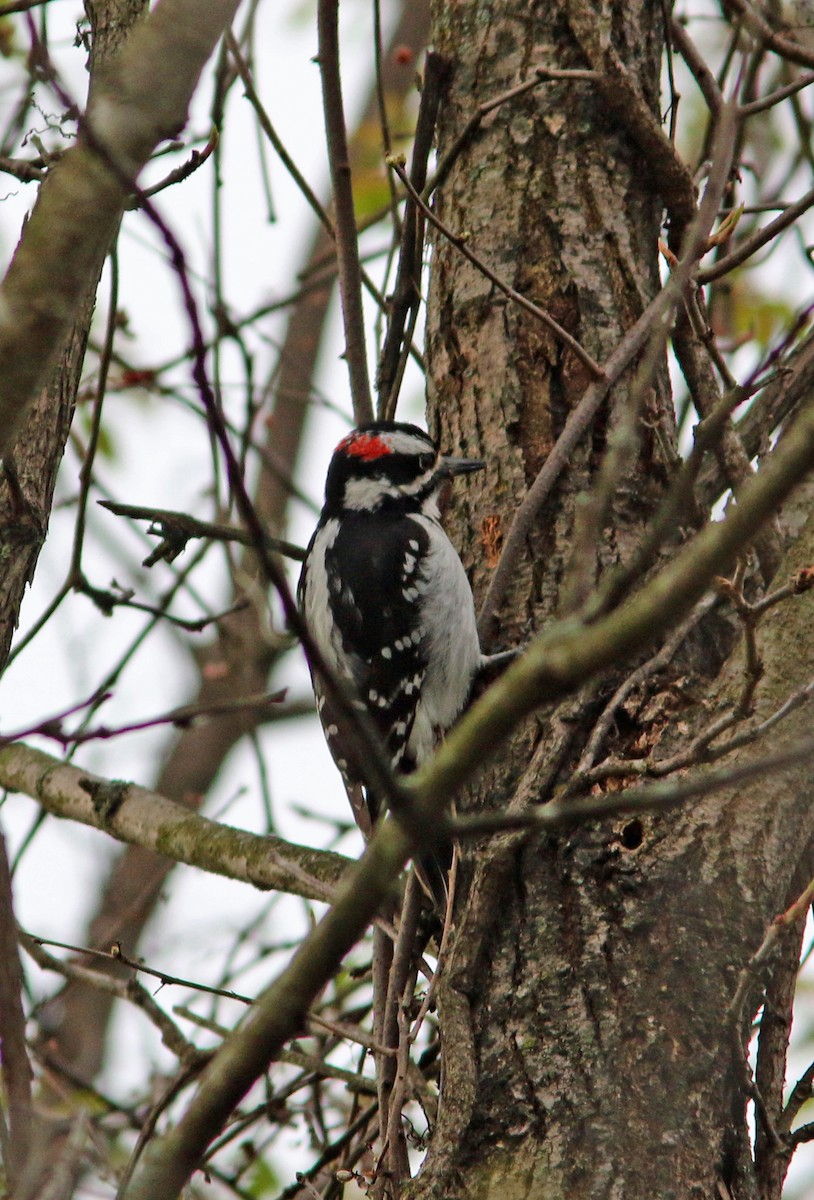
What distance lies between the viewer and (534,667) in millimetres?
1509

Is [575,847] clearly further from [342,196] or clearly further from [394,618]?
[342,196]

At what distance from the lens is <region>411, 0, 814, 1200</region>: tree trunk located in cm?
254

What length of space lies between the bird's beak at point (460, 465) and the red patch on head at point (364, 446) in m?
Result: 0.64

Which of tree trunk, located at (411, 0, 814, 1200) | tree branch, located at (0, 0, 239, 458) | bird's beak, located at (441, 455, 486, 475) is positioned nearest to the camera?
tree branch, located at (0, 0, 239, 458)

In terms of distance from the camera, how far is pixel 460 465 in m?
3.63

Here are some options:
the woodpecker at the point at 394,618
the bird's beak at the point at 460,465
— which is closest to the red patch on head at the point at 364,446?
the woodpecker at the point at 394,618

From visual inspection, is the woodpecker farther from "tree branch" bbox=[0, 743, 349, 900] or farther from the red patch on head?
"tree branch" bbox=[0, 743, 349, 900]

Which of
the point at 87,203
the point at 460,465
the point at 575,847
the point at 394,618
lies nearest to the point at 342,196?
the point at 460,465

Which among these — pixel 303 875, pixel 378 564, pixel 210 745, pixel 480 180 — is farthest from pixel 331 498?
pixel 210 745

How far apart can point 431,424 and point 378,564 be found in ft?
2.56

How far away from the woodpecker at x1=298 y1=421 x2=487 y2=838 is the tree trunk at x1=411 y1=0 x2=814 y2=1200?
19.5 inches

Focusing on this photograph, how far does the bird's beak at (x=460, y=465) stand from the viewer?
11.8 feet

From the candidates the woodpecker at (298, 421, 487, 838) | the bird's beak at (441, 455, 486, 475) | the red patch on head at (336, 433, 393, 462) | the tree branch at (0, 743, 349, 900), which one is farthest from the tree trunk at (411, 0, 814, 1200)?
the red patch on head at (336, 433, 393, 462)

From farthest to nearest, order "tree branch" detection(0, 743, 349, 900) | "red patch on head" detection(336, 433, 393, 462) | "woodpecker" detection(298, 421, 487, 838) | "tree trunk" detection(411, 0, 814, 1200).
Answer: "red patch on head" detection(336, 433, 393, 462) < "woodpecker" detection(298, 421, 487, 838) < "tree branch" detection(0, 743, 349, 900) < "tree trunk" detection(411, 0, 814, 1200)
